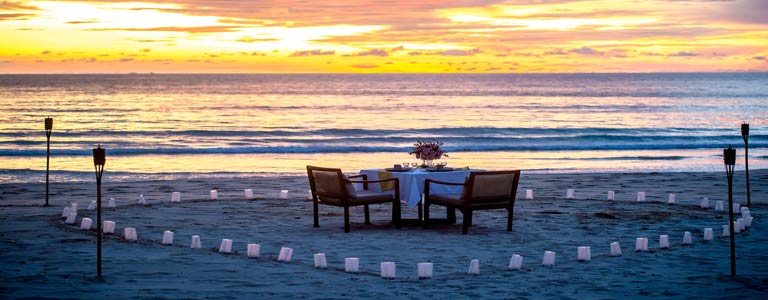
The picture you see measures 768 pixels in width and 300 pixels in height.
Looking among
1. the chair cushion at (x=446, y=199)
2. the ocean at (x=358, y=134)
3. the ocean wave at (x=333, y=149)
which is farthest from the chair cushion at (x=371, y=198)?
the ocean wave at (x=333, y=149)

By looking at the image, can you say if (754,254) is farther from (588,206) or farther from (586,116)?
(586,116)

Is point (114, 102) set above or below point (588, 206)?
above

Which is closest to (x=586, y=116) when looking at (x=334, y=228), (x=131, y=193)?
(x=131, y=193)

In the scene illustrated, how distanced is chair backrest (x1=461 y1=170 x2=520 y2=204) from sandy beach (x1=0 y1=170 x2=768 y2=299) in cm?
44

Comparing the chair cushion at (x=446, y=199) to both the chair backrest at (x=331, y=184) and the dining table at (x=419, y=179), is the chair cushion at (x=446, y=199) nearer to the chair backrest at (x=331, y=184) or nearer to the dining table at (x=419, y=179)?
the dining table at (x=419, y=179)

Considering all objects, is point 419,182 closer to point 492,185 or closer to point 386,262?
point 492,185

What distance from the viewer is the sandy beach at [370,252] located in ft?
28.0

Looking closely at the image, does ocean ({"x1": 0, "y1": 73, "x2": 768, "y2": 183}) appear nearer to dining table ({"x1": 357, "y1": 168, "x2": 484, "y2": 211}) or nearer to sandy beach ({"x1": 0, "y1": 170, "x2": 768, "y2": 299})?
sandy beach ({"x1": 0, "y1": 170, "x2": 768, "y2": 299})

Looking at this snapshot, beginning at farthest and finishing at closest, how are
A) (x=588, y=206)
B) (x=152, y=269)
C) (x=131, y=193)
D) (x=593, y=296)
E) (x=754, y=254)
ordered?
1. (x=131, y=193)
2. (x=588, y=206)
3. (x=754, y=254)
4. (x=152, y=269)
5. (x=593, y=296)

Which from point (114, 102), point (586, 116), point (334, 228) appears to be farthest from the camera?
point (114, 102)

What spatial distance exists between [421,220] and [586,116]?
44.5 m

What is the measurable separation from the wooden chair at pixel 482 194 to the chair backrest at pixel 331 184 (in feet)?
3.29

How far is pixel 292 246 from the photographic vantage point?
11.0 metres

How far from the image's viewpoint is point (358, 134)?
43.4 meters
